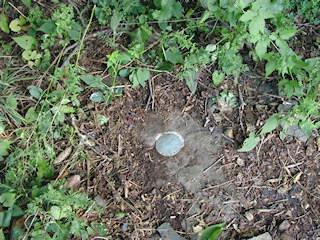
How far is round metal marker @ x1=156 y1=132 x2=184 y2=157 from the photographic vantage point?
8.16 feet

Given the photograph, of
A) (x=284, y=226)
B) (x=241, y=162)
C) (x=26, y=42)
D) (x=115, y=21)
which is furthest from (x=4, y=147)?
(x=284, y=226)

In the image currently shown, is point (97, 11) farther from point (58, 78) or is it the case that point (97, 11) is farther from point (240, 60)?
point (240, 60)

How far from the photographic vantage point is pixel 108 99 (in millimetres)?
2574

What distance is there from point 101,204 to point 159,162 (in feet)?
1.51

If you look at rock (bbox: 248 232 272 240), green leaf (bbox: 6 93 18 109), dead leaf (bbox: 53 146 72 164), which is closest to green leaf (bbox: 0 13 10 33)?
green leaf (bbox: 6 93 18 109)

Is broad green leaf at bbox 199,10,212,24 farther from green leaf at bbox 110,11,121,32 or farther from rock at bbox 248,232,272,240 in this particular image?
rock at bbox 248,232,272,240

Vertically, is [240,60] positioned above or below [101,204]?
above

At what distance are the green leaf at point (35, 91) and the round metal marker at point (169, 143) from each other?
2.82 ft

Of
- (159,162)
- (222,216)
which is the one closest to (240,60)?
(159,162)

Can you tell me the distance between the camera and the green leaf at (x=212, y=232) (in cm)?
222

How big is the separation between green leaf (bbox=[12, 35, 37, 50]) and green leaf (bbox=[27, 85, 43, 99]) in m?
0.33

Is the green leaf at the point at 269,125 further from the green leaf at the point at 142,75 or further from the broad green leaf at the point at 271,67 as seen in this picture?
the green leaf at the point at 142,75

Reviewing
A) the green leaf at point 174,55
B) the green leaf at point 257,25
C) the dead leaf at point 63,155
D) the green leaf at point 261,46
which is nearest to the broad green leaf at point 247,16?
the green leaf at point 257,25

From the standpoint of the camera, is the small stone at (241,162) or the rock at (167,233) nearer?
the rock at (167,233)
